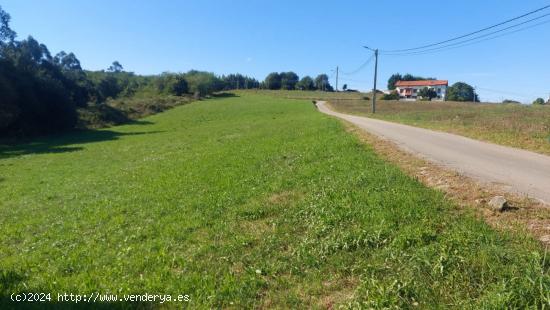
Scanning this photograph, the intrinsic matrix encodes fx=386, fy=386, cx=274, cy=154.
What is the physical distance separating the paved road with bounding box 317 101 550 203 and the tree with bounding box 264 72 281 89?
16228cm

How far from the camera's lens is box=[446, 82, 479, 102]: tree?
130m

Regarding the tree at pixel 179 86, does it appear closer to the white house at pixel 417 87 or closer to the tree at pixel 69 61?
the tree at pixel 69 61

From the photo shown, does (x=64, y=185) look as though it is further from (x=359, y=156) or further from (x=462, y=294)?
(x=462, y=294)

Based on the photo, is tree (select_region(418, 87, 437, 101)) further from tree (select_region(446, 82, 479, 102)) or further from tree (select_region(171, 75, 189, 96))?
tree (select_region(171, 75, 189, 96))

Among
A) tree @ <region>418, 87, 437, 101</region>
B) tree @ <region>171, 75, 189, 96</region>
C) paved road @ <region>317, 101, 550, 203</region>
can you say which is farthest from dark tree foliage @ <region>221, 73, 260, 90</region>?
paved road @ <region>317, 101, 550, 203</region>

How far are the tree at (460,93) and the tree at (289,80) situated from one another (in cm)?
6649

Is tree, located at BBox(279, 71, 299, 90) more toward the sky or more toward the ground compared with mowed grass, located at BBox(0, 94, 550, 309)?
more toward the sky

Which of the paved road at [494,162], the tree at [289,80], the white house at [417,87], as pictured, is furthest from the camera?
the tree at [289,80]

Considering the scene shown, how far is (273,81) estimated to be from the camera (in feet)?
584

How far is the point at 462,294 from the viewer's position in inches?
174

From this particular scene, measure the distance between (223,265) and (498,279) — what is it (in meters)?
3.78

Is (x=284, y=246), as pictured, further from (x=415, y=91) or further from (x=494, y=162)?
(x=415, y=91)

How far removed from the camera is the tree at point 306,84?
170m

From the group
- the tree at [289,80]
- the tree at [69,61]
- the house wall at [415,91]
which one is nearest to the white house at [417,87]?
the house wall at [415,91]
